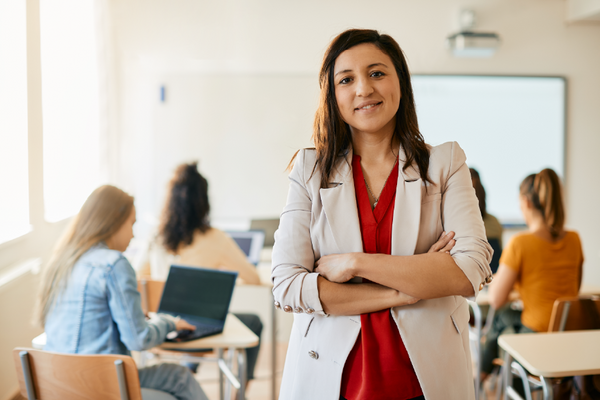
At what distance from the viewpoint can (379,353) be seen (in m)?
1.02

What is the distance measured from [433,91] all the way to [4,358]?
3937 millimetres

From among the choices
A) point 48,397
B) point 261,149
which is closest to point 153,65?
point 261,149

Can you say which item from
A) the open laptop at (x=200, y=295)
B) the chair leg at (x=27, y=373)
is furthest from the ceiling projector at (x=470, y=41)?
the chair leg at (x=27, y=373)

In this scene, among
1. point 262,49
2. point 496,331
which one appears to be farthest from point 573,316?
point 262,49

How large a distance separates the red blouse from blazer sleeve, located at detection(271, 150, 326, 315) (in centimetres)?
12

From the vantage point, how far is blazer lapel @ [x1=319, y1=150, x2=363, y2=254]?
1.09m

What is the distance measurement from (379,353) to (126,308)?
107 centimetres

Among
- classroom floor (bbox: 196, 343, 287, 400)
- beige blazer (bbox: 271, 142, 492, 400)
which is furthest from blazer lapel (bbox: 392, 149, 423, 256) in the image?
classroom floor (bbox: 196, 343, 287, 400)

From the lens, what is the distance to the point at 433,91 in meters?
4.43

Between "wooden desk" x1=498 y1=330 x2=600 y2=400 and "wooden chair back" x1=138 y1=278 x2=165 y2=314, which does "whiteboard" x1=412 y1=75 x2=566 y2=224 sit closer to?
"wooden desk" x1=498 y1=330 x2=600 y2=400

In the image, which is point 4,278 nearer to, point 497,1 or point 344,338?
point 344,338

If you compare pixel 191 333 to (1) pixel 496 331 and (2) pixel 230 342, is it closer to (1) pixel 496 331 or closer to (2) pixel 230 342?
(2) pixel 230 342

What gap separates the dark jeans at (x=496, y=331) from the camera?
273 cm

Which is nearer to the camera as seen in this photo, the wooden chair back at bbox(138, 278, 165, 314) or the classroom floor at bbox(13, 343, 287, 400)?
the wooden chair back at bbox(138, 278, 165, 314)
